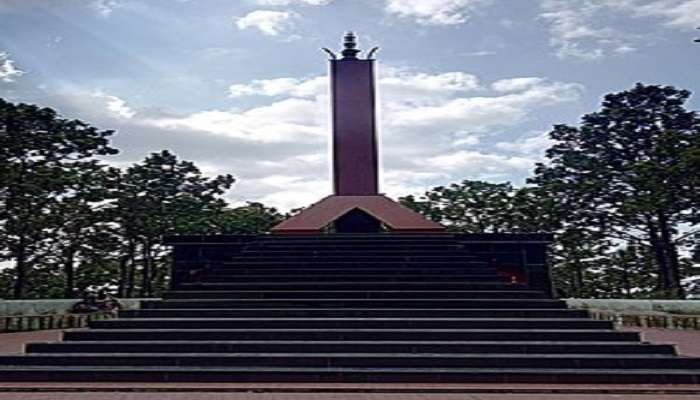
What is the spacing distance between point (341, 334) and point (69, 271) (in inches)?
463

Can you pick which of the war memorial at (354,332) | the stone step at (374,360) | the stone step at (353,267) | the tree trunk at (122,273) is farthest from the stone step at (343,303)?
the tree trunk at (122,273)

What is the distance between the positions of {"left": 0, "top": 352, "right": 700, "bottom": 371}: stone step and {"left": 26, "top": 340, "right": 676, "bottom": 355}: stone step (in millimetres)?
145

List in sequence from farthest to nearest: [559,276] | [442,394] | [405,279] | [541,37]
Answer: [559,276]
[541,37]
[405,279]
[442,394]

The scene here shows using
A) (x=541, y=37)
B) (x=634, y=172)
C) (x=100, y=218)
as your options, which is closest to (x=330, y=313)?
(x=541, y=37)

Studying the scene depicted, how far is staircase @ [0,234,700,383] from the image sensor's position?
579 centimetres

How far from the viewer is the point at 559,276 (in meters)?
19.7

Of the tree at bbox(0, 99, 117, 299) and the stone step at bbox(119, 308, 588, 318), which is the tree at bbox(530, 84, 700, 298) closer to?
the stone step at bbox(119, 308, 588, 318)

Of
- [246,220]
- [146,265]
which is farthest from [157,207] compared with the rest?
[246,220]

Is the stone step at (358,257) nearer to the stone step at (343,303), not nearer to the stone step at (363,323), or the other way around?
the stone step at (343,303)

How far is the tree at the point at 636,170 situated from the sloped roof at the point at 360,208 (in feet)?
21.0

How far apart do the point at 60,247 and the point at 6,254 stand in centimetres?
125

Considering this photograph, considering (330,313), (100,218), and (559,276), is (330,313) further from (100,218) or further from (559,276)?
(559,276)

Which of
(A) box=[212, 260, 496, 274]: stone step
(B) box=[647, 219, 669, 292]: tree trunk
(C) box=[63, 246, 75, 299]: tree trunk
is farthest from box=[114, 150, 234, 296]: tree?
(B) box=[647, 219, 669, 292]: tree trunk

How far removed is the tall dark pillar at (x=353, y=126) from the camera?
14742mm
